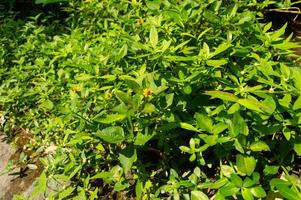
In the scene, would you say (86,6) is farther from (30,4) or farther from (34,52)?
(30,4)

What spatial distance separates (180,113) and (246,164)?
17.1 inches

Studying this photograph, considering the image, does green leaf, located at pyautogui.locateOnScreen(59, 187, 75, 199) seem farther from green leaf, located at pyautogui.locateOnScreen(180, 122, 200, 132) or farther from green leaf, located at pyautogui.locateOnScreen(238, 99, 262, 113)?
green leaf, located at pyautogui.locateOnScreen(238, 99, 262, 113)

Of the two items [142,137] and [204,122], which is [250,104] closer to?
[204,122]

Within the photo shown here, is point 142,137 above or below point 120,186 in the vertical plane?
above

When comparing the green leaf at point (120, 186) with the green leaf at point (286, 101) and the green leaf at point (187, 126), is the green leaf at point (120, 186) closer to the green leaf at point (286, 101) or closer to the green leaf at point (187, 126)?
the green leaf at point (187, 126)

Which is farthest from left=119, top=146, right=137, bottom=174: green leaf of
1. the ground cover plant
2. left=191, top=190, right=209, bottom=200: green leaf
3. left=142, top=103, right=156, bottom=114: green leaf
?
left=191, top=190, right=209, bottom=200: green leaf

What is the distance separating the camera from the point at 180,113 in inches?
71.7

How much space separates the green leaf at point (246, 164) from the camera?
59.7 inches

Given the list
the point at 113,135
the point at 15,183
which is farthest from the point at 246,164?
the point at 15,183

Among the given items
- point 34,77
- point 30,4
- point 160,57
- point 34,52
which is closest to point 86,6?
point 34,52

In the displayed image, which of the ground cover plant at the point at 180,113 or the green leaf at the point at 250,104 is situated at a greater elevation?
the green leaf at the point at 250,104

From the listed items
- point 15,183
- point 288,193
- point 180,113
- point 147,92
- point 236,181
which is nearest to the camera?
point 288,193

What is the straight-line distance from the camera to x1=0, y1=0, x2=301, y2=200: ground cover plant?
1555 millimetres

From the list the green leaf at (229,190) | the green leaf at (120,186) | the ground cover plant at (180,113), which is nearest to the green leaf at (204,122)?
the ground cover plant at (180,113)
